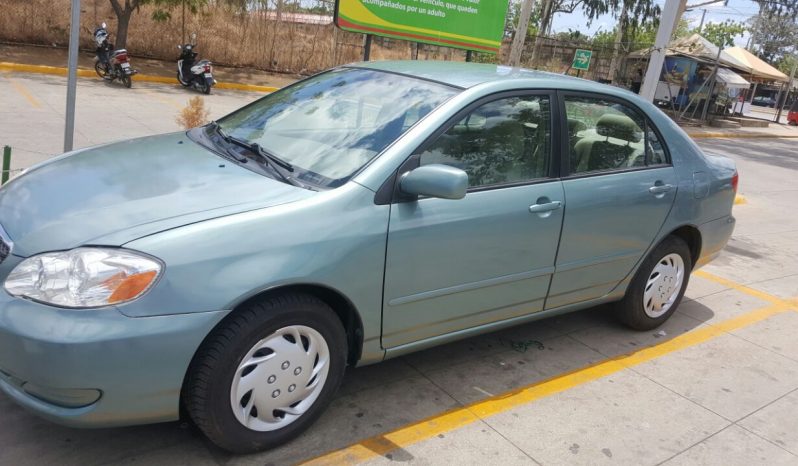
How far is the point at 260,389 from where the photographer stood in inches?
105

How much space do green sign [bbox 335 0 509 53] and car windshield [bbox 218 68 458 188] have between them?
23.0ft

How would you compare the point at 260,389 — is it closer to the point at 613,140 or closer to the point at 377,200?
the point at 377,200

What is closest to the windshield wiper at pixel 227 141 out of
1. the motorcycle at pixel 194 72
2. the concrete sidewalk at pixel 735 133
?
the motorcycle at pixel 194 72

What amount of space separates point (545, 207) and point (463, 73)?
0.90 metres

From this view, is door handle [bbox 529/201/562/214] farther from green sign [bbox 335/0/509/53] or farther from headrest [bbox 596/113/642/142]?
green sign [bbox 335/0/509/53]

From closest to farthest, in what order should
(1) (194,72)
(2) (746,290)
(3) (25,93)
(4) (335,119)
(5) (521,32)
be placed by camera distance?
(4) (335,119)
(2) (746,290)
(3) (25,93)
(5) (521,32)
(1) (194,72)

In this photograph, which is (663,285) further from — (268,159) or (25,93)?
(25,93)

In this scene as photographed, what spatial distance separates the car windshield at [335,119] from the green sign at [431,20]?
276 inches

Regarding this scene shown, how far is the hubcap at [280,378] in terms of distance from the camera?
2.61 m

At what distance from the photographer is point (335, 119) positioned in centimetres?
343

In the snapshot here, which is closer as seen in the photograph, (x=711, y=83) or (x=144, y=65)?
(x=144, y=65)

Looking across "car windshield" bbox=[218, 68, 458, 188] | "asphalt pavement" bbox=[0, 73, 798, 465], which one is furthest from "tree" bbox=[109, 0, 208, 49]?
"asphalt pavement" bbox=[0, 73, 798, 465]

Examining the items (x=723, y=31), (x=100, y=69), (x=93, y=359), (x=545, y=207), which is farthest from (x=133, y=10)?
(x=723, y=31)

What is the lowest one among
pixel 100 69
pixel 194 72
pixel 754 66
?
pixel 100 69
